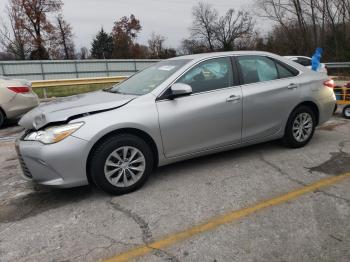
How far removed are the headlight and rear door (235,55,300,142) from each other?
225cm

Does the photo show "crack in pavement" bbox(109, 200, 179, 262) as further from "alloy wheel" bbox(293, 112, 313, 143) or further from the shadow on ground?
"alloy wheel" bbox(293, 112, 313, 143)

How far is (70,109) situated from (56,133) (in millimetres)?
359

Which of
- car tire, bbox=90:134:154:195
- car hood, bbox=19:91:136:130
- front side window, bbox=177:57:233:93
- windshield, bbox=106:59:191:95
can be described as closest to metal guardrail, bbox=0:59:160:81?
windshield, bbox=106:59:191:95

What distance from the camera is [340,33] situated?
93.5 ft

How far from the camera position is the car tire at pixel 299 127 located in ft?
16.1

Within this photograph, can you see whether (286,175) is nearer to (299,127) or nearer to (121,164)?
(299,127)

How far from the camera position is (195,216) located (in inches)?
124

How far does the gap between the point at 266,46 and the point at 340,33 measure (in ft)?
31.3

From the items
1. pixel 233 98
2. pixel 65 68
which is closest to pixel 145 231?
pixel 233 98

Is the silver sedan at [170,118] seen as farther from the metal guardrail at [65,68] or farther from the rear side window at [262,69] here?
the metal guardrail at [65,68]

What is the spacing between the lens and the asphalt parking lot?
2.64 m

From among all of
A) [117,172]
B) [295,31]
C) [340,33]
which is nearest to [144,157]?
[117,172]

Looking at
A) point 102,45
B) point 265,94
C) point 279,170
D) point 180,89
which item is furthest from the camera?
point 102,45

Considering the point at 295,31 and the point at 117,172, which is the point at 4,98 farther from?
the point at 295,31
